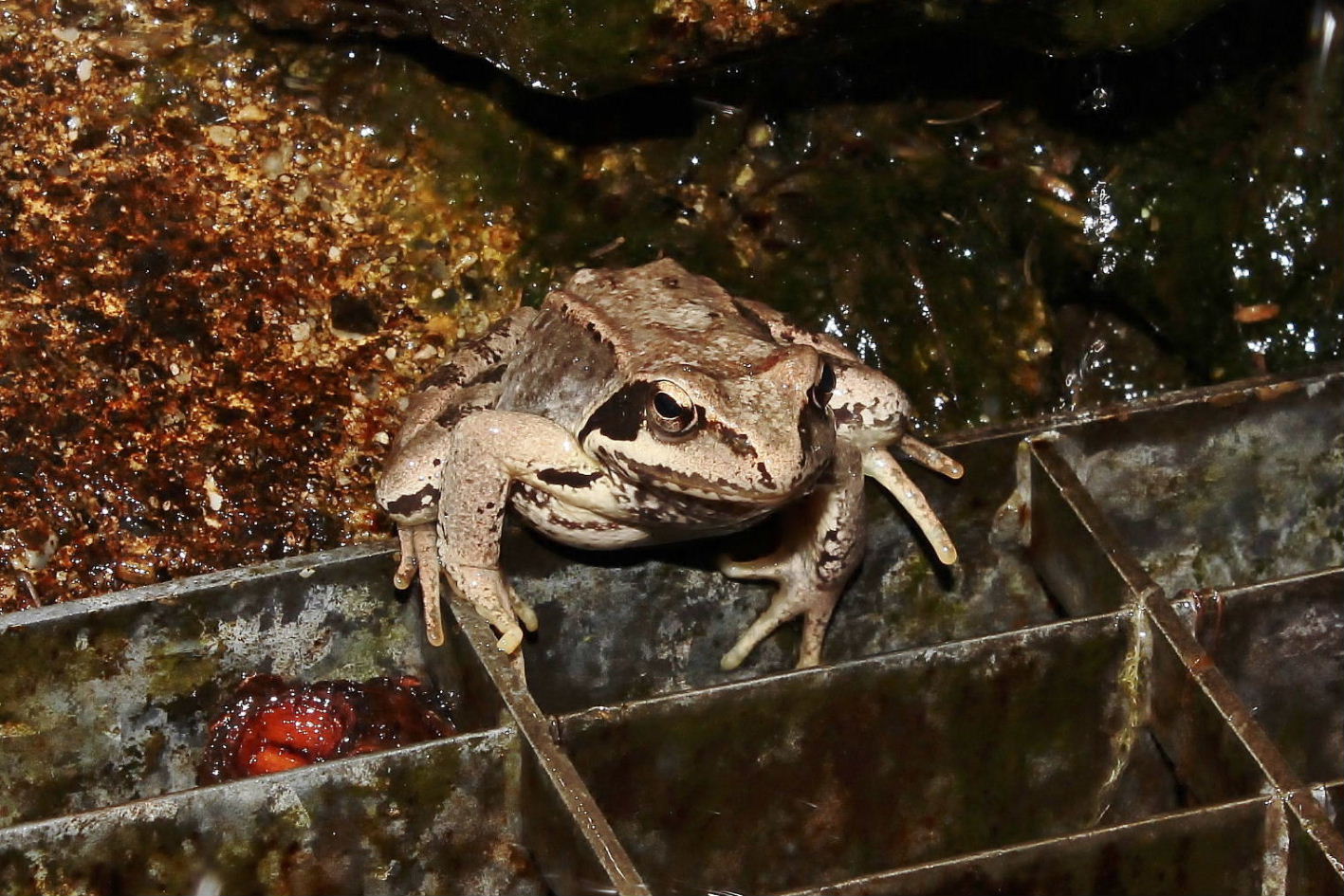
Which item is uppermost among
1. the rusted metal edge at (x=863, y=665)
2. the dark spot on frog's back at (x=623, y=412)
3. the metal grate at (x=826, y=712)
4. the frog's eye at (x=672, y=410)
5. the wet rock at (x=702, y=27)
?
the wet rock at (x=702, y=27)

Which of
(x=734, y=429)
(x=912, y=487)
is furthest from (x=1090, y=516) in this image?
(x=734, y=429)

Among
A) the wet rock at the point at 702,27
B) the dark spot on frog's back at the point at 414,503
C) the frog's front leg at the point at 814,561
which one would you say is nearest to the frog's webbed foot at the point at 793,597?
the frog's front leg at the point at 814,561

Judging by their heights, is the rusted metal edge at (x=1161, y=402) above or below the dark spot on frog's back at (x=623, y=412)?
below

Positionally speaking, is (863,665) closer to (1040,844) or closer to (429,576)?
(1040,844)

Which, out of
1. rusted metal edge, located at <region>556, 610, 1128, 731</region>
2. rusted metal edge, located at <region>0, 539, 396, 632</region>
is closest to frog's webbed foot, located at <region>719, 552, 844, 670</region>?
rusted metal edge, located at <region>556, 610, 1128, 731</region>

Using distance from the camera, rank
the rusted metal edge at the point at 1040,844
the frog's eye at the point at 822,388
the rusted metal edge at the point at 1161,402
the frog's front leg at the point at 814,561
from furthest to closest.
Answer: the rusted metal edge at the point at 1161,402, the frog's front leg at the point at 814,561, the frog's eye at the point at 822,388, the rusted metal edge at the point at 1040,844

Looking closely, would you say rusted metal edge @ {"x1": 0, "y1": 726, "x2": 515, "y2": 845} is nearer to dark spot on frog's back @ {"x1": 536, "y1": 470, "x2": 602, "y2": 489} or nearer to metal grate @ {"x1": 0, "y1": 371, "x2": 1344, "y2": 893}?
metal grate @ {"x1": 0, "y1": 371, "x2": 1344, "y2": 893}

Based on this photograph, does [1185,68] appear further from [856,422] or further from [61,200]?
[61,200]

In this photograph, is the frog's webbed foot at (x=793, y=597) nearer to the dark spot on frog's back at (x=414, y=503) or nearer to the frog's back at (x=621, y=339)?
the frog's back at (x=621, y=339)
